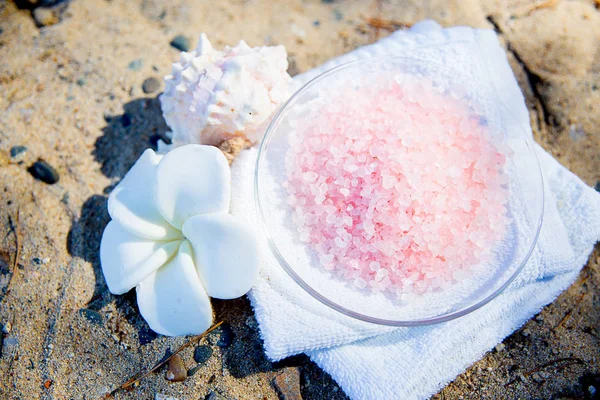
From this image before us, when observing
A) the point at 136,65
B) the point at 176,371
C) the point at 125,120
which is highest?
the point at 136,65

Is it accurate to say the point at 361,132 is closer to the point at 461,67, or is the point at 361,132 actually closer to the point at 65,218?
the point at 461,67

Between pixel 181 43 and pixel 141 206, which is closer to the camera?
pixel 141 206

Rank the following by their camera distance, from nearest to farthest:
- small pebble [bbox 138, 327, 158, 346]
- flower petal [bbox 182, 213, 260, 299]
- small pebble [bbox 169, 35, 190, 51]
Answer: flower petal [bbox 182, 213, 260, 299] < small pebble [bbox 138, 327, 158, 346] < small pebble [bbox 169, 35, 190, 51]

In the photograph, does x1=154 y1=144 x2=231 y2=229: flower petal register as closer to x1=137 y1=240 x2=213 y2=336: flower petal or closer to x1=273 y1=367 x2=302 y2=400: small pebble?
x1=137 y1=240 x2=213 y2=336: flower petal

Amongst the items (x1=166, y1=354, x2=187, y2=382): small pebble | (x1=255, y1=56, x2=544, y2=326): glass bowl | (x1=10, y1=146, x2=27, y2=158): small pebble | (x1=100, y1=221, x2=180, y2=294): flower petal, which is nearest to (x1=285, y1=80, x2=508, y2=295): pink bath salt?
(x1=255, y1=56, x2=544, y2=326): glass bowl

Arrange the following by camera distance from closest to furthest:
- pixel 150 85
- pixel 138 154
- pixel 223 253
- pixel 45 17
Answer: pixel 223 253 < pixel 138 154 < pixel 150 85 < pixel 45 17

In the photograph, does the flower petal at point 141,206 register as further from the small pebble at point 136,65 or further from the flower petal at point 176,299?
the small pebble at point 136,65

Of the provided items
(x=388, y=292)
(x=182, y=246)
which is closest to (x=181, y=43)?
(x=182, y=246)

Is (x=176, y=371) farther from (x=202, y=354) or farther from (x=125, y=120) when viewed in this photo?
(x=125, y=120)
